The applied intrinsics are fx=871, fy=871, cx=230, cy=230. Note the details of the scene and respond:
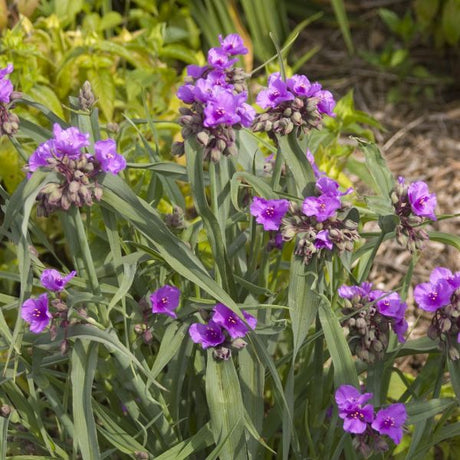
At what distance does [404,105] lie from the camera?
3.37m

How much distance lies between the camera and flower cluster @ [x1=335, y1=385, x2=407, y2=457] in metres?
1.33

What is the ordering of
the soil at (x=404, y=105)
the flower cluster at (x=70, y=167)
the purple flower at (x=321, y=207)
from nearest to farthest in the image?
1. the flower cluster at (x=70, y=167)
2. the purple flower at (x=321, y=207)
3. the soil at (x=404, y=105)

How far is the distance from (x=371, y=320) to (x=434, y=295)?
0.36 feet

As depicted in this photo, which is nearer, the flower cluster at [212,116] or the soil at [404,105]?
the flower cluster at [212,116]

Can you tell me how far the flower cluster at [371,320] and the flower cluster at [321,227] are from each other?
0.11 m

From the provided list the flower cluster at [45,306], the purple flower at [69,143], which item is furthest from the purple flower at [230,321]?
the purple flower at [69,143]

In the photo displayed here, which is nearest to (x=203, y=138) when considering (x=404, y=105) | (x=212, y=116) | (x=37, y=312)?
(x=212, y=116)

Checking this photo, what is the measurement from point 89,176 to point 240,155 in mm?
488

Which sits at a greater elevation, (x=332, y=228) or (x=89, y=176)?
(x=89, y=176)

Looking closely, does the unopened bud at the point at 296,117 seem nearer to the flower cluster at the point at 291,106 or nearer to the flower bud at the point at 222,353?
the flower cluster at the point at 291,106

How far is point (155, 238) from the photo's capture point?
1.33 m

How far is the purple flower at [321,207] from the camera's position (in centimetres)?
130

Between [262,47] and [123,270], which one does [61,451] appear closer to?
[123,270]

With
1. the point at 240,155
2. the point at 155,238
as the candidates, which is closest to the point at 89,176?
the point at 155,238
